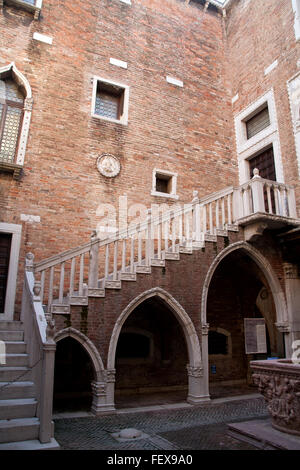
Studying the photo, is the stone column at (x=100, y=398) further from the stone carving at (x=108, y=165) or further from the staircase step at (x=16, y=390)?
the stone carving at (x=108, y=165)

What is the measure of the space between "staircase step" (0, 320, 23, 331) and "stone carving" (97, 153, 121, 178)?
480cm

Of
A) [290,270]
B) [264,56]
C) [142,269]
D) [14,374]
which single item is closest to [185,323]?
[142,269]

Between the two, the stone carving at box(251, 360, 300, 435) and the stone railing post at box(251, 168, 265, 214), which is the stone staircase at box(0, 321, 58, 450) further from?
the stone railing post at box(251, 168, 265, 214)

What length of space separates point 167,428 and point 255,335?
5807mm

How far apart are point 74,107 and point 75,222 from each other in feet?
11.0

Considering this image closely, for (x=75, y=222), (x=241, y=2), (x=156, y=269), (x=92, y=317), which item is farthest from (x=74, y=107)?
(x=241, y=2)

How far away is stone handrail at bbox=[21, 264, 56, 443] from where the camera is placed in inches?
180

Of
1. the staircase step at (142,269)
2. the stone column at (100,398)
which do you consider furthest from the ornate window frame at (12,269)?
the staircase step at (142,269)

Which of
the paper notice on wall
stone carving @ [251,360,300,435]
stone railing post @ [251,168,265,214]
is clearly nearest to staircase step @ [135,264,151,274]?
stone carving @ [251,360,300,435]

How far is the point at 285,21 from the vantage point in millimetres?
11117

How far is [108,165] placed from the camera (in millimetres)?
9938

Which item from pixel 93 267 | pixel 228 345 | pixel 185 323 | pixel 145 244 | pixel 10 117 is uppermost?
pixel 10 117

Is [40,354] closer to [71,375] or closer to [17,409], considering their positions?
[17,409]
